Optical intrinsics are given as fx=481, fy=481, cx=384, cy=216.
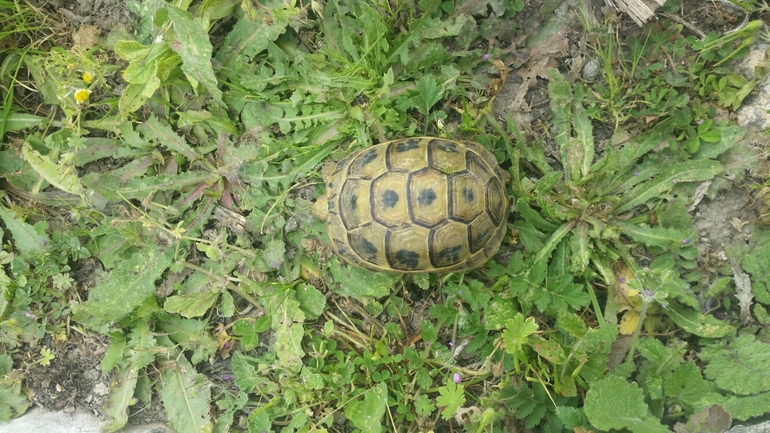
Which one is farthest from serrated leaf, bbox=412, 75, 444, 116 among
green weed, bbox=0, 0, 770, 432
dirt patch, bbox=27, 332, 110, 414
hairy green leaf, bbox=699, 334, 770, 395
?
dirt patch, bbox=27, 332, 110, 414

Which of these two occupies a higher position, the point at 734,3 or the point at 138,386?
the point at 734,3

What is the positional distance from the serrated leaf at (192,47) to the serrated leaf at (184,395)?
1.88 m

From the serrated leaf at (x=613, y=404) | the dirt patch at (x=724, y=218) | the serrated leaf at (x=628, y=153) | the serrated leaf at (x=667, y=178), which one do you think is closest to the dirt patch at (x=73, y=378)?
the serrated leaf at (x=613, y=404)

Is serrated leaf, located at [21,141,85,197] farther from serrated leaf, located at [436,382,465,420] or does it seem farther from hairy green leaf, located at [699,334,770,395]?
hairy green leaf, located at [699,334,770,395]

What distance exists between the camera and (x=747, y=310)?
290 cm

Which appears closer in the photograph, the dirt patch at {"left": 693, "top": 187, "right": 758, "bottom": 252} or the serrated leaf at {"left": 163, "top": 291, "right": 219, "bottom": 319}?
the dirt patch at {"left": 693, "top": 187, "right": 758, "bottom": 252}

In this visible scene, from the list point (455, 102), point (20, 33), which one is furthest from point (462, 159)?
point (20, 33)

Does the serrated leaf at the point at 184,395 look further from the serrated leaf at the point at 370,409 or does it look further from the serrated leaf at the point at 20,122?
the serrated leaf at the point at 20,122

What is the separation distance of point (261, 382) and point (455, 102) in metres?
2.27

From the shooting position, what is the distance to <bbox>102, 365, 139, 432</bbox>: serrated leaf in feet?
10.5

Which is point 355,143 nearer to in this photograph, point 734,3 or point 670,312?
point 670,312

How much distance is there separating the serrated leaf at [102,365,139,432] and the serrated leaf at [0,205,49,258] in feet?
3.46

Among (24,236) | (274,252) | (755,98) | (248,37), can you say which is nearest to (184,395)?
(274,252)

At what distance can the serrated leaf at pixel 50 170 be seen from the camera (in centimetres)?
323
